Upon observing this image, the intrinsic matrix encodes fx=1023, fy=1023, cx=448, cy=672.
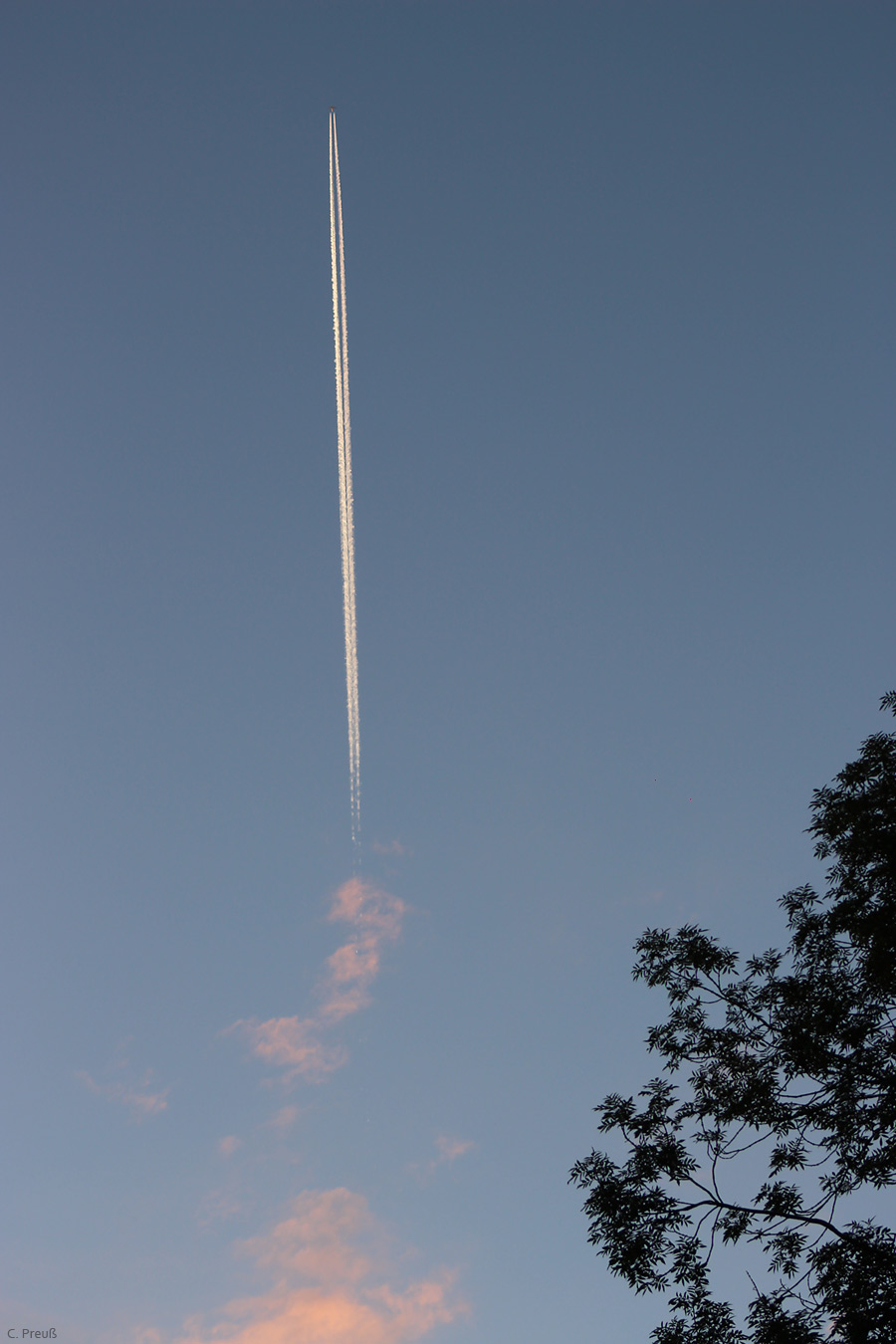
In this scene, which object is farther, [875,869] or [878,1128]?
[875,869]

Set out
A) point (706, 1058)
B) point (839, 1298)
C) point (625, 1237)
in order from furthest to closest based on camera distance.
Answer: point (706, 1058) < point (625, 1237) < point (839, 1298)

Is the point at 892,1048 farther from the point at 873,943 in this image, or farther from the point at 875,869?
the point at 875,869

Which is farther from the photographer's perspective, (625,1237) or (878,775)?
(878,775)

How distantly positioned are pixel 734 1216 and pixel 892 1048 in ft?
15.3

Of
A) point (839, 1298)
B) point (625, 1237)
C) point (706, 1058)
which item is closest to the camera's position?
point (839, 1298)

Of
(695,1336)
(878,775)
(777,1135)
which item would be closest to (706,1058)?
(777,1135)

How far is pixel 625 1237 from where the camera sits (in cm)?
2047

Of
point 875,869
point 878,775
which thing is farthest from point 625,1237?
point 878,775

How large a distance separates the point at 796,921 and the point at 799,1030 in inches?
109

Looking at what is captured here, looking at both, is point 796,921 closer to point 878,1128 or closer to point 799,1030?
point 799,1030

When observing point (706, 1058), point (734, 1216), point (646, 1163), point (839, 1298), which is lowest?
point (839, 1298)

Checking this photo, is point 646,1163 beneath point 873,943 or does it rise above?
beneath

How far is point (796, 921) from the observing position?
23578 mm

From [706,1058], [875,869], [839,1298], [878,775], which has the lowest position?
[839,1298]
